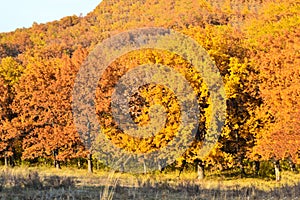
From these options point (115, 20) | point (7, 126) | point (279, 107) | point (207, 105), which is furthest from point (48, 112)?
point (115, 20)

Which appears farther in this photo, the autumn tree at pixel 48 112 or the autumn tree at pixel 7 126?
the autumn tree at pixel 7 126

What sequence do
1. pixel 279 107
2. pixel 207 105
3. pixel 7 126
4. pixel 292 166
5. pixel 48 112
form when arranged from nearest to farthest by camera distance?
pixel 207 105
pixel 279 107
pixel 292 166
pixel 48 112
pixel 7 126

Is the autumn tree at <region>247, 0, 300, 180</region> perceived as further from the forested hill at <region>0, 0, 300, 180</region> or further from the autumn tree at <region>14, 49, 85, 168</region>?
the autumn tree at <region>14, 49, 85, 168</region>

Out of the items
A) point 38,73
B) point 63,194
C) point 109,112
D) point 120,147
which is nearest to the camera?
point 63,194

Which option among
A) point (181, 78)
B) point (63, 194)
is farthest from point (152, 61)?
point (63, 194)

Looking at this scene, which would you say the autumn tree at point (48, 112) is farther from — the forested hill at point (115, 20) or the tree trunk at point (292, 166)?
the forested hill at point (115, 20)

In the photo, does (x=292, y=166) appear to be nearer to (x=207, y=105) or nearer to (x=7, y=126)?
(x=207, y=105)

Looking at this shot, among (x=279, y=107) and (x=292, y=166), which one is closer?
(x=279, y=107)

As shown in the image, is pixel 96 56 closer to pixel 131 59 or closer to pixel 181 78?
pixel 131 59

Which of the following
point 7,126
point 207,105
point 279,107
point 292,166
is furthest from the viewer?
point 7,126

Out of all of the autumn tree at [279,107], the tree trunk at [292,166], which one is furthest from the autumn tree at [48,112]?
the tree trunk at [292,166]

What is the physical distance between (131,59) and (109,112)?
7.58 metres

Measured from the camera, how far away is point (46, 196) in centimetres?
833

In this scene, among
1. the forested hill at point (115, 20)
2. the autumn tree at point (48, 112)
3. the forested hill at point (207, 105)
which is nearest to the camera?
the forested hill at point (207, 105)
